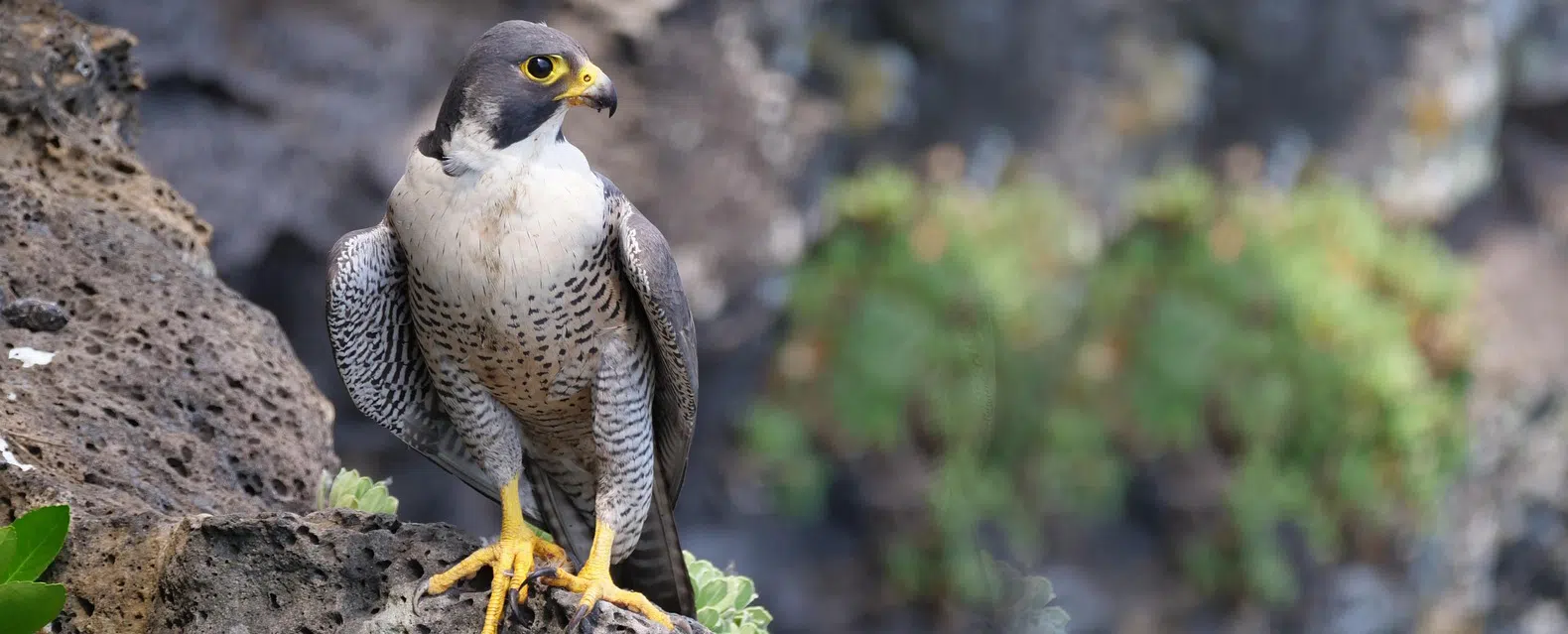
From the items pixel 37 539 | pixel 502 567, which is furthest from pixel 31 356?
pixel 502 567

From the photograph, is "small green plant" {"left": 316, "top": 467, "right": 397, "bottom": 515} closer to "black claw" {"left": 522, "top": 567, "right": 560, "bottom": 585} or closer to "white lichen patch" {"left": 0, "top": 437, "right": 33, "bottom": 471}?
"white lichen patch" {"left": 0, "top": 437, "right": 33, "bottom": 471}

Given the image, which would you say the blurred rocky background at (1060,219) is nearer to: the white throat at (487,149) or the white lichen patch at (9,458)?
the white lichen patch at (9,458)

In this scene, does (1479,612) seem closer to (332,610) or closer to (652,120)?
(652,120)

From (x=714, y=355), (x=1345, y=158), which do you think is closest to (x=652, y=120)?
(x=714, y=355)

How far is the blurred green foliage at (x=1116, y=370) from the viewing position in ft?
28.4

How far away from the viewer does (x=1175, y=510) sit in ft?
30.9

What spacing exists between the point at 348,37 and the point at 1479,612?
899cm

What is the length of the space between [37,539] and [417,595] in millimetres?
810

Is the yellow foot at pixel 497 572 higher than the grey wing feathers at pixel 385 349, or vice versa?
the grey wing feathers at pixel 385 349

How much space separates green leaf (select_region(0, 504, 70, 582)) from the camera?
268cm

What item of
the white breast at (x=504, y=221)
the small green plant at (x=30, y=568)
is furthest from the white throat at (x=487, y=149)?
the small green plant at (x=30, y=568)

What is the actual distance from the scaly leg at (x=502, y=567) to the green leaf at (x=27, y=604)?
734 millimetres

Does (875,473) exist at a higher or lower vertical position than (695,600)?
higher

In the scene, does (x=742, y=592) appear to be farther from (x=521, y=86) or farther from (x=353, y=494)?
(x=521, y=86)
